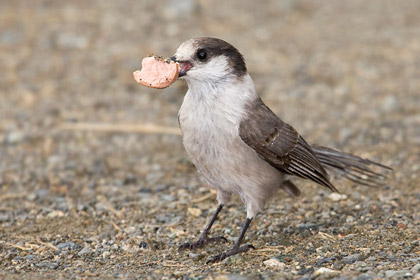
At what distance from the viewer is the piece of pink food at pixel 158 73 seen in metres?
5.34

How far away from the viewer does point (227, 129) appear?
17.8 ft

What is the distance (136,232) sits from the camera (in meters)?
6.15

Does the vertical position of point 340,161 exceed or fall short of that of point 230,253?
it exceeds it

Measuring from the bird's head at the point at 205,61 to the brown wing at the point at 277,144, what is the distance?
376mm

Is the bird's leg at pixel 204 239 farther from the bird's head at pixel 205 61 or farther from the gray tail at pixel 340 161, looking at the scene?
the bird's head at pixel 205 61

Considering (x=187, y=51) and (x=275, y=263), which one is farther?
(x=187, y=51)

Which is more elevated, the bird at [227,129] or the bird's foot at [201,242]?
the bird at [227,129]

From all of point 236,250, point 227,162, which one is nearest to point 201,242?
point 236,250

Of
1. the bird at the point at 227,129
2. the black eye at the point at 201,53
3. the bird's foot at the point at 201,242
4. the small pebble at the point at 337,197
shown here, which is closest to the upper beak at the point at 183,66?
the bird at the point at 227,129

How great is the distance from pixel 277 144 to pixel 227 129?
1.85 feet

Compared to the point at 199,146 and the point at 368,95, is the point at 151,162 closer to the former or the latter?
the point at 199,146

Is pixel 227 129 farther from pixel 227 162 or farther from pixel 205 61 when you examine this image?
pixel 205 61

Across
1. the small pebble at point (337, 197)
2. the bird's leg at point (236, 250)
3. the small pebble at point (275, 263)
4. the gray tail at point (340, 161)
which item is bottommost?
the bird's leg at point (236, 250)

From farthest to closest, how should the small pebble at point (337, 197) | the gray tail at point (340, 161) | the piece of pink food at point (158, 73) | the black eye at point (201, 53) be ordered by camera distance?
the small pebble at point (337, 197) < the gray tail at point (340, 161) < the black eye at point (201, 53) < the piece of pink food at point (158, 73)
